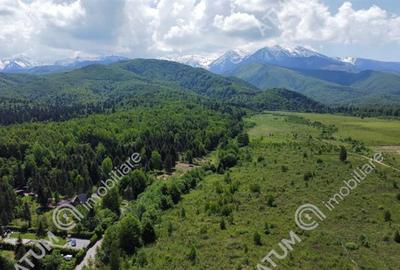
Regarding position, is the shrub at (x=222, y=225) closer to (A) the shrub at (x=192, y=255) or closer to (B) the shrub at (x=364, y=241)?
(A) the shrub at (x=192, y=255)

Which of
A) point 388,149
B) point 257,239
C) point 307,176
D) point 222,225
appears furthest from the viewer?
point 388,149

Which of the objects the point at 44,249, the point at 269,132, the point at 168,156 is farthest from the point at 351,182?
the point at 269,132

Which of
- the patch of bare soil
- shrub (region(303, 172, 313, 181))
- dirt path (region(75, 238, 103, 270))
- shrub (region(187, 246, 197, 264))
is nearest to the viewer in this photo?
shrub (region(187, 246, 197, 264))

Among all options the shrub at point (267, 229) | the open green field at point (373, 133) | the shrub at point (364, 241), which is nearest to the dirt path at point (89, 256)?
the shrub at point (267, 229)

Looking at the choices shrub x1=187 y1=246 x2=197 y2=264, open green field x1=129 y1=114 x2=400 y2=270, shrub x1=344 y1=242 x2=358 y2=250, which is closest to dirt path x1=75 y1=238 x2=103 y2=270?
open green field x1=129 y1=114 x2=400 y2=270

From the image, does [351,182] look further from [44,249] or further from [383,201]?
[44,249]

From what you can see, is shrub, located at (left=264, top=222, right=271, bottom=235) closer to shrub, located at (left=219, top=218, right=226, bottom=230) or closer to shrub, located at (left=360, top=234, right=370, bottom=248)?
shrub, located at (left=219, top=218, right=226, bottom=230)

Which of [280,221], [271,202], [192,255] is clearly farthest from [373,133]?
[192,255]

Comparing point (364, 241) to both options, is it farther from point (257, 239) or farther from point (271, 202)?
point (271, 202)
